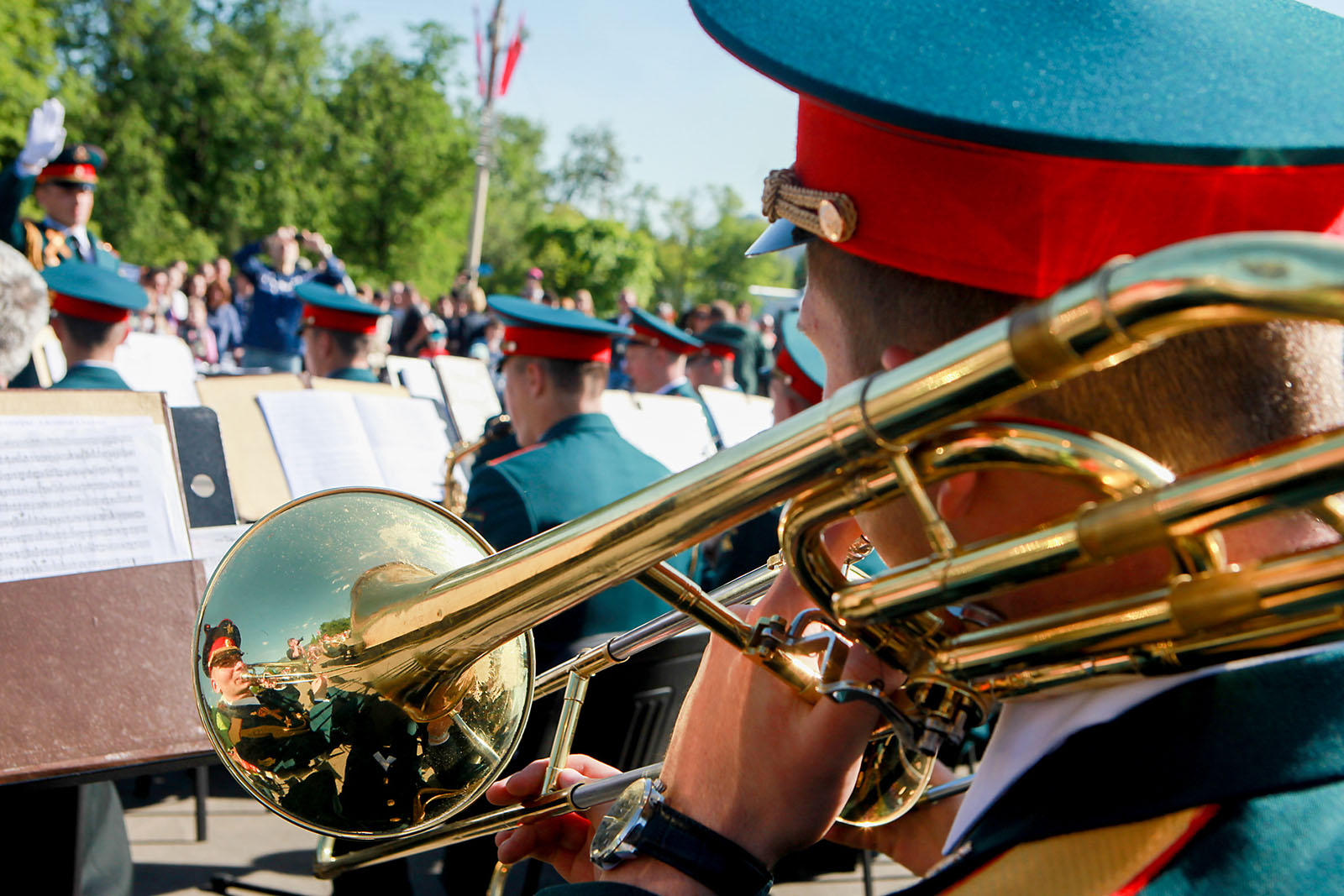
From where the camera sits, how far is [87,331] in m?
4.41

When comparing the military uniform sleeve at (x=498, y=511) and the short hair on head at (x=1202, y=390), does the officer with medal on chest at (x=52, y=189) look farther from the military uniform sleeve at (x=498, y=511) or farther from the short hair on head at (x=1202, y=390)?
the short hair on head at (x=1202, y=390)

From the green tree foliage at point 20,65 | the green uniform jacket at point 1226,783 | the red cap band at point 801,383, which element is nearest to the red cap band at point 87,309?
the red cap band at point 801,383

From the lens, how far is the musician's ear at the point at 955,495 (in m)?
0.97

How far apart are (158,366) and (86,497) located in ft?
12.6

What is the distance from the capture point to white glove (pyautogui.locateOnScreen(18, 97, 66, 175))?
22.9ft

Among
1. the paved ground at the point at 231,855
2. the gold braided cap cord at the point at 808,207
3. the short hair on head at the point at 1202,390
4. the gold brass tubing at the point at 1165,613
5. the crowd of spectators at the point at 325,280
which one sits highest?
the gold braided cap cord at the point at 808,207

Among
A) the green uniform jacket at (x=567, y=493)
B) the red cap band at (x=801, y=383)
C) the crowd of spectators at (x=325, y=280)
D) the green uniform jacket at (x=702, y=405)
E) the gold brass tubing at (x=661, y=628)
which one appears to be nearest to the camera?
the gold brass tubing at (x=661, y=628)

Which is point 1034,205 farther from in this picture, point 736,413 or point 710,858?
point 736,413

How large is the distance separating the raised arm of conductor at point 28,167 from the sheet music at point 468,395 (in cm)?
282

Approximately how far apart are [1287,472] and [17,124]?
28771 millimetres

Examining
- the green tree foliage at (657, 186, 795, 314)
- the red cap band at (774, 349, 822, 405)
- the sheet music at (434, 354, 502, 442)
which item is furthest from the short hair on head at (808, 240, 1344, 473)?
the green tree foliage at (657, 186, 795, 314)

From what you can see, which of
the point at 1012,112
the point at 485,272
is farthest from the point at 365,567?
the point at 485,272

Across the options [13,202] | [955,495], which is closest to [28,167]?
[13,202]

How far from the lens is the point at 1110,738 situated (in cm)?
88
